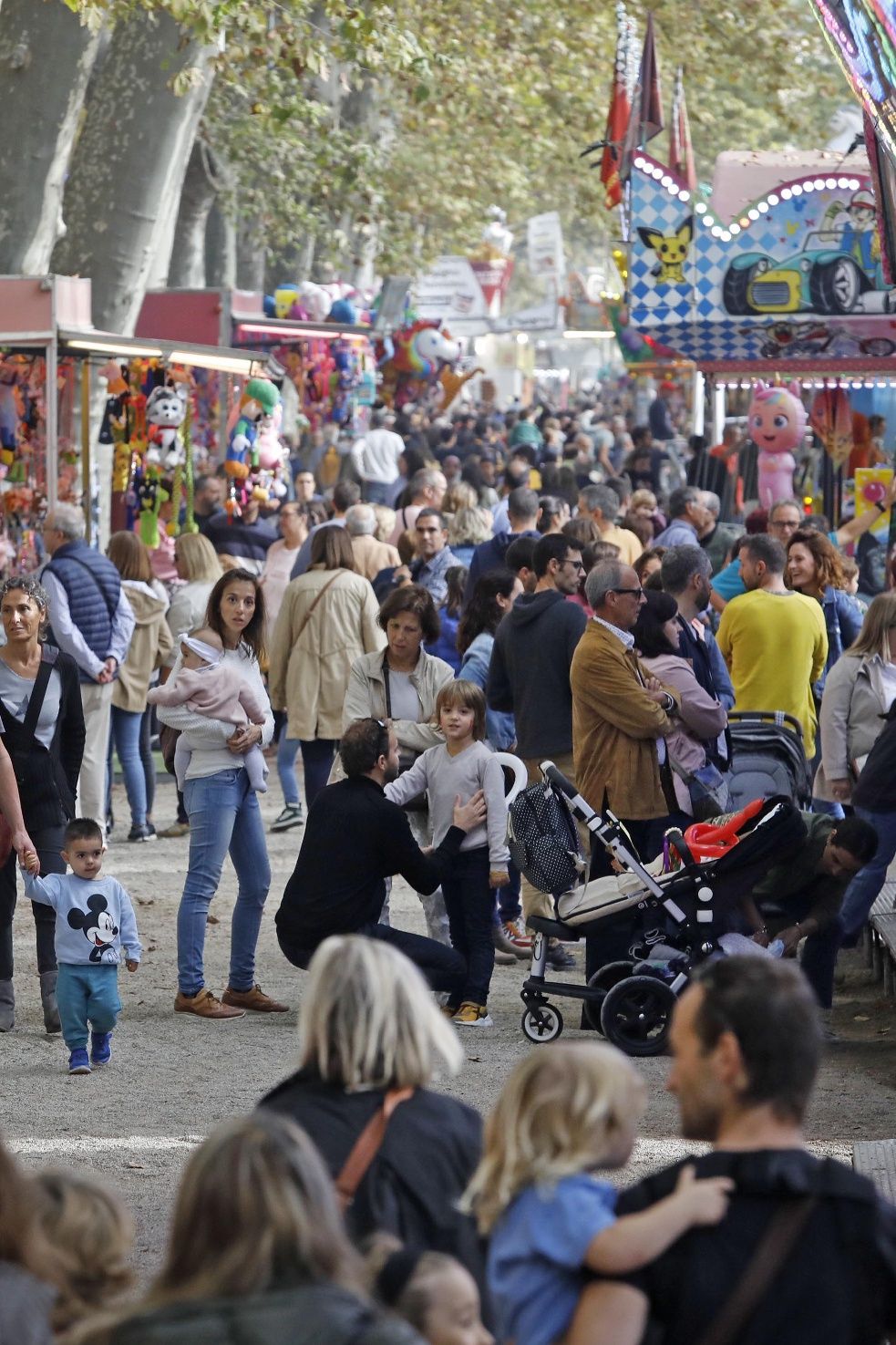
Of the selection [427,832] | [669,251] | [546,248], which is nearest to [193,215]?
[669,251]

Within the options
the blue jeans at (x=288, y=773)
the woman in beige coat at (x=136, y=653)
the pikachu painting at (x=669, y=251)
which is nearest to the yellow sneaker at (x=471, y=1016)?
the woman in beige coat at (x=136, y=653)

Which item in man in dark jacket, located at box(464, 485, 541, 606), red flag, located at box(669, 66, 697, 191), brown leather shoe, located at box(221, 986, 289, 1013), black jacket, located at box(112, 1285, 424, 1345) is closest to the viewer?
black jacket, located at box(112, 1285, 424, 1345)

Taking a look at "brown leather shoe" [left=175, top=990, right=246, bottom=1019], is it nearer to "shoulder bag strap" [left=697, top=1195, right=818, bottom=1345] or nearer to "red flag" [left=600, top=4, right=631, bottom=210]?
"shoulder bag strap" [left=697, top=1195, right=818, bottom=1345]

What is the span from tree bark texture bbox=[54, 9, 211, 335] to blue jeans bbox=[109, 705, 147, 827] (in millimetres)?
5457

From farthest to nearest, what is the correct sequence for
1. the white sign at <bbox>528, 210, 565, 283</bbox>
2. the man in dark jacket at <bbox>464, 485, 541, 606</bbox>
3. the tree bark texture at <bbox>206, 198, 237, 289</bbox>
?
the white sign at <bbox>528, 210, 565, 283</bbox> → the tree bark texture at <bbox>206, 198, 237, 289</bbox> → the man in dark jacket at <bbox>464, 485, 541, 606</bbox>

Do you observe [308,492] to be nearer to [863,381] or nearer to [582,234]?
[863,381]

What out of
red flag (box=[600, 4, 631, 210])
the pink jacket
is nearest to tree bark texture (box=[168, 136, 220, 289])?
red flag (box=[600, 4, 631, 210])

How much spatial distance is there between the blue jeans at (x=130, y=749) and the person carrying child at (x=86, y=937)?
4.03 metres

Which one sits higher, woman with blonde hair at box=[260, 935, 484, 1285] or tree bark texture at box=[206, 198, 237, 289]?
tree bark texture at box=[206, 198, 237, 289]

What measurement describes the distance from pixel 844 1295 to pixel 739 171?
1526 centimetres

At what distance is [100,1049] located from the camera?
7.21m

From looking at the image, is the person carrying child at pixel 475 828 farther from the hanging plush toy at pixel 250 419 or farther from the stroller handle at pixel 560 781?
the hanging plush toy at pixel 250 419

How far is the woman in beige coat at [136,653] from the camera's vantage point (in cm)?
1104

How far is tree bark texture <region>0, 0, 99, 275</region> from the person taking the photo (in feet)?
46.9
